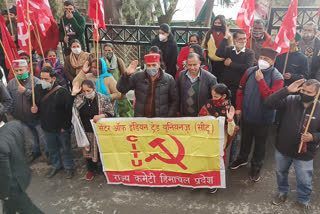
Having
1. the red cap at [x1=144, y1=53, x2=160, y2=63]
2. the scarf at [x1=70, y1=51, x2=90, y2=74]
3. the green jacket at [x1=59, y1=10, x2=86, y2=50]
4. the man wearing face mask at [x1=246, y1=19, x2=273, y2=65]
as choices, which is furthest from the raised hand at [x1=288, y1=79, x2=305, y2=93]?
the green jacket at [x1=59, y1=10, x2=86, y2=50]

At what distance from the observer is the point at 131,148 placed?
3812mm

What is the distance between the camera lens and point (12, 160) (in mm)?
2611

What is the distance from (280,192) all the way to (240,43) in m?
2.51

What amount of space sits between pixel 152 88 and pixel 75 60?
2.36 metres

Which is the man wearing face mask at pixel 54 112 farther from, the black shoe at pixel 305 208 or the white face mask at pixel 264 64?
the black shoe at pixel 305 208

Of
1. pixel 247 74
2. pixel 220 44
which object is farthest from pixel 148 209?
pixel 220 44

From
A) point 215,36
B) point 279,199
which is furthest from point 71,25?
point 279,199

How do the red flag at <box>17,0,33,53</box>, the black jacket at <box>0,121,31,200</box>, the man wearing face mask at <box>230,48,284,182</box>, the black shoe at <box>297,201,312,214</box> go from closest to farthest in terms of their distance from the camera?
1. the black jacket at <box>0,121,31,200</box>
2. the black shoe at <box>297,201,312,214</box>
3. the man wearing face mask at <box>230,48,284,182</box>
4. the red flag at <box>17,0,33,53</box>

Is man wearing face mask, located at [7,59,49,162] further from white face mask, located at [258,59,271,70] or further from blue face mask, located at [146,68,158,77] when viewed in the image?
white face mask, located at [258,59,271,70]

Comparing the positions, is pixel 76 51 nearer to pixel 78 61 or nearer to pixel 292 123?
pixel 78 61

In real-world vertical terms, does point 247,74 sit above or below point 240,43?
below

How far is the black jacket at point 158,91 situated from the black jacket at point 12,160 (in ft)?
5.49

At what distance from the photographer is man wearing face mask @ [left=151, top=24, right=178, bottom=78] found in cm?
532

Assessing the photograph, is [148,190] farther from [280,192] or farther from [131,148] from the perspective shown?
[280,192]
